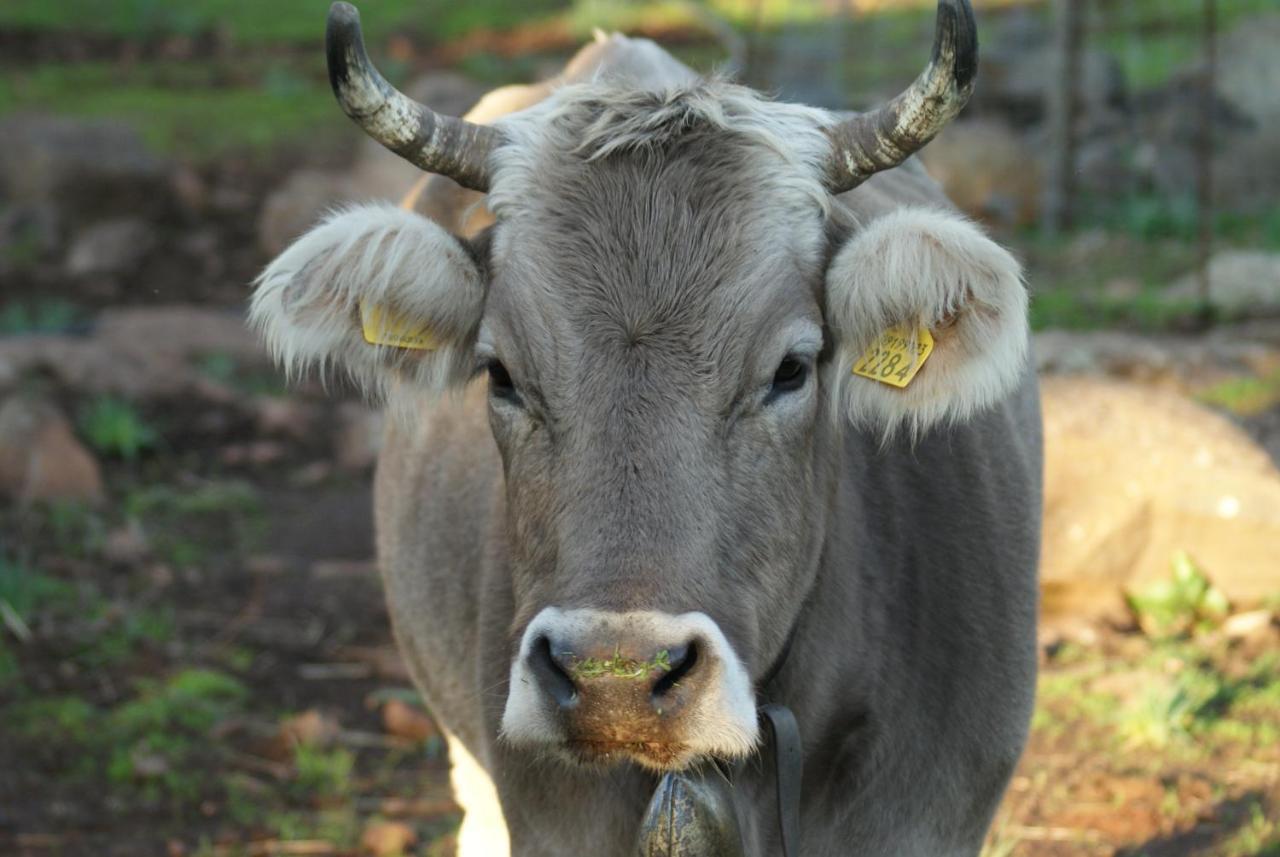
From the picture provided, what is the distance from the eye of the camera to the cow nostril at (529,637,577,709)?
116 inches

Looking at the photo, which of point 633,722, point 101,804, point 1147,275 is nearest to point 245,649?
point 101,804

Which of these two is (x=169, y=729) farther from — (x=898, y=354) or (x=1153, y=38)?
(x=1153, y=38)

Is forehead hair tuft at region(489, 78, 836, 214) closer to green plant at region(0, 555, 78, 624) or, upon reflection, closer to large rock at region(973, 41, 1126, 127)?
green plant at region(0, 555, 78, 624)

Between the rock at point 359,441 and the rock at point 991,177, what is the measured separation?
4906mm

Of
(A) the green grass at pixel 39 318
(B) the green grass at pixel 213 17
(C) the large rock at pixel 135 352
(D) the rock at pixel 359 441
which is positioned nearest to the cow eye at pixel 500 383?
(D) the rock at pixel 359 441

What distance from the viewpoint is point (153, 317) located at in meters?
9.78

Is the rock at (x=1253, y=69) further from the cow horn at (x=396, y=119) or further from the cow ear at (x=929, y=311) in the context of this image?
the cow horn at (x=396, y=119)

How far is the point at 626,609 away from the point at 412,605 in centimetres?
225

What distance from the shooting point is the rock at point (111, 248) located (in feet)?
38.2

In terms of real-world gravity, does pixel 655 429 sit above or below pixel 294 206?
above

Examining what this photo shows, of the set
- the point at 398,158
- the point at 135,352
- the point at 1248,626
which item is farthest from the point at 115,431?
the point at 1248,626

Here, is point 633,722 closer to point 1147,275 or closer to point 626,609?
point 626,609

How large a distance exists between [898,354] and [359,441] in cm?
542

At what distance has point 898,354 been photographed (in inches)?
138
